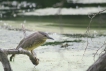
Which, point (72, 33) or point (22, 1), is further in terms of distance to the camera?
point (22, 1)

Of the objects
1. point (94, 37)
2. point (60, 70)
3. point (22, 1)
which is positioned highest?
point (60, 70)

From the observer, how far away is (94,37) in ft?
20.4

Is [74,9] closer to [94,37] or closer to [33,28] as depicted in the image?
[33,28]

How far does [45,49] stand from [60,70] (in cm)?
130

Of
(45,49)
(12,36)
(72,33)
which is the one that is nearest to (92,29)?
(72,33)

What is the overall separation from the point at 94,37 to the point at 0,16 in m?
3.87

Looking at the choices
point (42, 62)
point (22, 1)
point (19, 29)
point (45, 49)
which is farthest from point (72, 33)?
A: point (22, 1)

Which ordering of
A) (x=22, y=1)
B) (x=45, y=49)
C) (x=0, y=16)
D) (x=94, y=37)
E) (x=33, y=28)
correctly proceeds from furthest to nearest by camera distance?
(x=22, y=1) < (x=0, y=16) < (x=33, y=28) < (x=94, y=37) < (x=45, y=49)

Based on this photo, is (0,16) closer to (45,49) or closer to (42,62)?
(45,49)

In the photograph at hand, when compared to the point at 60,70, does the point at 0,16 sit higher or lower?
lower

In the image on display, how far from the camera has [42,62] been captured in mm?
4238

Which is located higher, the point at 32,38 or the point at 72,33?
the point at 32,38

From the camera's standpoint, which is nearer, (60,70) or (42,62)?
(60,70)

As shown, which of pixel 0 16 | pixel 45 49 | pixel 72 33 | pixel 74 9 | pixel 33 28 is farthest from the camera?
pixel 74 9
